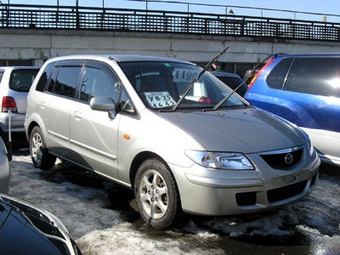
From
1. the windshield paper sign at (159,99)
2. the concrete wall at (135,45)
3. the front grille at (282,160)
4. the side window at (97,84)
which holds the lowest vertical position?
the front grille at (282,160)

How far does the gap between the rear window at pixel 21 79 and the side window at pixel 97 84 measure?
2.66 m

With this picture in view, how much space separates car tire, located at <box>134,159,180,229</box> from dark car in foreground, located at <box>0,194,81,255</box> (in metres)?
1.21

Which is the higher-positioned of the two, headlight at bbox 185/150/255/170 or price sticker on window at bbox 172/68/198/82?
price sticker on window at bbox 172/68/198/82

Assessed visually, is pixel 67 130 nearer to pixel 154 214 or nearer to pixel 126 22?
pixel 154 214

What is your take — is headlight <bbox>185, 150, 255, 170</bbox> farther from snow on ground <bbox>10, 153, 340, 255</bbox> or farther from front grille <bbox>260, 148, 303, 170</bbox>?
snow on ground <bbox>10, 153, 340, 255</bbox>

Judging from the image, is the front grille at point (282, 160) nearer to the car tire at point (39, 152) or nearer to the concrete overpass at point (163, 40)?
the car tire at point (39, 152)

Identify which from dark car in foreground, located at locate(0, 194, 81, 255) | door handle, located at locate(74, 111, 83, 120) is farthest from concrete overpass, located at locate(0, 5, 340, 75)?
dark car in foreground, located at locate(0, 194, 81, 255)

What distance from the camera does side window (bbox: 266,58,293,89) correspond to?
5.69 metres

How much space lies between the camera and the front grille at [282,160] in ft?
11.5

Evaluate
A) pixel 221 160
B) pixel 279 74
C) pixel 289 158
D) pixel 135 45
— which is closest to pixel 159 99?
pixel 221 160

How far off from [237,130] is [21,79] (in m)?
4.86

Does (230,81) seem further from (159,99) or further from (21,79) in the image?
(159,99)

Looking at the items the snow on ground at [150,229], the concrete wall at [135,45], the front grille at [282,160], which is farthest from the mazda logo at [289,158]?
the concrete wall at [135,45]

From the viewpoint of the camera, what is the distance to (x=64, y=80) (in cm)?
525
